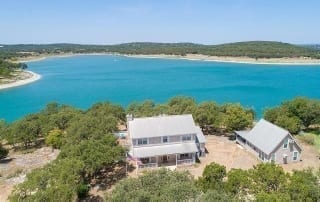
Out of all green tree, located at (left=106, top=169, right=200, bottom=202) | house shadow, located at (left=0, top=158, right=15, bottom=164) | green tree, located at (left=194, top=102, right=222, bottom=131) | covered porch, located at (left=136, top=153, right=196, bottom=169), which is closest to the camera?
green tree, located at (left=106, top=169, right=200, bottom=202)

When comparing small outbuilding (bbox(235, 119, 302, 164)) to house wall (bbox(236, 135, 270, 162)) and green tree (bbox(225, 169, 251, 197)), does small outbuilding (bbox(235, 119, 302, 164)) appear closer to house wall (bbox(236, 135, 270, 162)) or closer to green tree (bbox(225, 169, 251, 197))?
house wall (bbox(236, 135, 270, 162))

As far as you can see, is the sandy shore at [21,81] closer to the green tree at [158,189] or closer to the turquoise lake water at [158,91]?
the turquoise lake water at [158,91]

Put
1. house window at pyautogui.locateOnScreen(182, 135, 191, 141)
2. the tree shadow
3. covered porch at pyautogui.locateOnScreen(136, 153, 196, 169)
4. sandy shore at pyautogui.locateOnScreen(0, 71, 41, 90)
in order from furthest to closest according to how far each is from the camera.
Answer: sandy shore at pyautogui.locateOnScreen(0, 71, 41, 90) → house window at pyautogui.locateOnScreen(182, 135, 191, 141) → covered porch at pyautogui.locateOnScreen(136, 153, 196, 169) → the tree shadow

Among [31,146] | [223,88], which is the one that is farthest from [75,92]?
[31,146]

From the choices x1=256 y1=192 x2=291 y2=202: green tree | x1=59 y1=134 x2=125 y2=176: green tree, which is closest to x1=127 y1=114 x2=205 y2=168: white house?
x1=59 y1=134 x2=125 y2=176: green tree

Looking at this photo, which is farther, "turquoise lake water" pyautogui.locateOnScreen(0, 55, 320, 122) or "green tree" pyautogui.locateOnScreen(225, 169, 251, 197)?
"turquoise lake water" pyautogui.locateOnScreen(0, 55, 320, 122)

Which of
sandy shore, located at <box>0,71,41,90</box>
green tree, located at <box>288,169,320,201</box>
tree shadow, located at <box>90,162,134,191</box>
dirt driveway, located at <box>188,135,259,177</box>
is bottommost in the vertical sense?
sandy shore, located at <box>0,71,41,90</box>

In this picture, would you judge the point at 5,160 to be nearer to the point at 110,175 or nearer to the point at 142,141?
the point at 110,175
